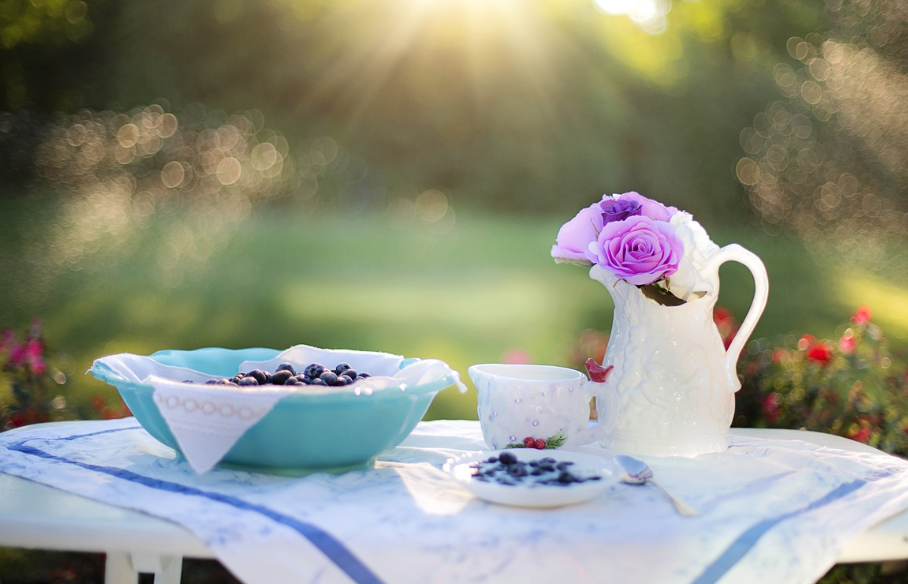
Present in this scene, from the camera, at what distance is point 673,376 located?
3.18 feet

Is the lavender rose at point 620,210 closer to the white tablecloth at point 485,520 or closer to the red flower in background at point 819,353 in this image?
the white tablecloth at point 485,520

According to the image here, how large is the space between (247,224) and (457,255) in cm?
126

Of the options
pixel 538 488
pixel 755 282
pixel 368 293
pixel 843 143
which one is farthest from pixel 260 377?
pixel 843 143

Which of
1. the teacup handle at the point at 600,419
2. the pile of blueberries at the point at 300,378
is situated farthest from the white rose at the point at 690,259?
the pile of blueberries at the point at 300,378

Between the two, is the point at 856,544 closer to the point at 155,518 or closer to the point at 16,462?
the point at 155,518

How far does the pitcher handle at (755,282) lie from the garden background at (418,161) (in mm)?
3125

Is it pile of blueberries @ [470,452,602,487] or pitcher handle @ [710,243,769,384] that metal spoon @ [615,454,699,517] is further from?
pitcher handle @ [710,243,769,384]

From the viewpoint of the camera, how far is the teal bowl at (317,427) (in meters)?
0.80

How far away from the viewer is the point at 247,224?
15.1ft

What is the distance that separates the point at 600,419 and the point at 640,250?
218 millimetres

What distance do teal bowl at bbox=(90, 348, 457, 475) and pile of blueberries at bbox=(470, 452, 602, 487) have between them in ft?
0.35

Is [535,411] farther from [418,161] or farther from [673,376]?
[418,161]

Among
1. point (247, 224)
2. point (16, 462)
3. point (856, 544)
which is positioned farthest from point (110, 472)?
point (247, 224)

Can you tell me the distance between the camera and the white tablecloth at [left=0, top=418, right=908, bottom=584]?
2.21 ft
